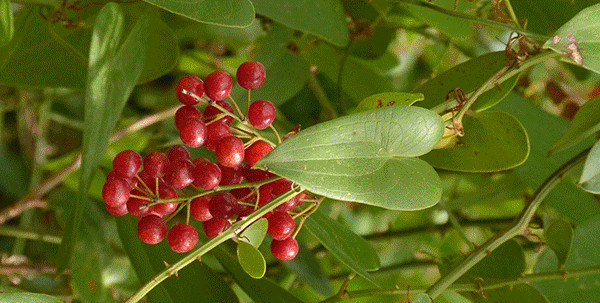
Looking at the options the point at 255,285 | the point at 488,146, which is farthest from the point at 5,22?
the point at 488,146

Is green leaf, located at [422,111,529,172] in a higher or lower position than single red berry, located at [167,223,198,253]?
higher

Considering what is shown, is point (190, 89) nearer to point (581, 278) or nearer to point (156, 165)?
point (156, 165)

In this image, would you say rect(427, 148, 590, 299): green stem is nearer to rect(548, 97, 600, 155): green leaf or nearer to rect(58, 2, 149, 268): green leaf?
rect(548, 97, 600, 155): green leaf

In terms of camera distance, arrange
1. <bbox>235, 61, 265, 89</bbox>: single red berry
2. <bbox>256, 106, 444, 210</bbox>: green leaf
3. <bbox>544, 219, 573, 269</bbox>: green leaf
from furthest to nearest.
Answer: <bbox>544, 219, 573, 269</bbox>: green leaf
<bbox>235, 61, 265, 89</bbox>: single red berry
<bbox>256, 106, 444, 210</bbox>: green leaf

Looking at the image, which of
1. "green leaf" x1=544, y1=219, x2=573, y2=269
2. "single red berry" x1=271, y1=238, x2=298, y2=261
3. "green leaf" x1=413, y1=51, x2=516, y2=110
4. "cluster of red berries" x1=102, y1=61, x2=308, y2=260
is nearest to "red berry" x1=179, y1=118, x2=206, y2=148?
"cluster of red berries" x1=102, y1=61, x2=308, y2=260

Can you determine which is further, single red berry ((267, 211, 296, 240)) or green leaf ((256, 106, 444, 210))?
single red berry ((267, 211, 296, 240))

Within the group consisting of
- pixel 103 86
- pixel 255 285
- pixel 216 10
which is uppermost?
pixel 216 10

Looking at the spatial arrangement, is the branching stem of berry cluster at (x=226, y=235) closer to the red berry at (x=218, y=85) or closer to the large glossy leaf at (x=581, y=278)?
the red berry at (x=218, y=85)
